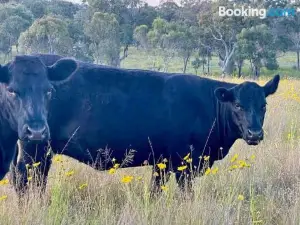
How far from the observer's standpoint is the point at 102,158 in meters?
5.97

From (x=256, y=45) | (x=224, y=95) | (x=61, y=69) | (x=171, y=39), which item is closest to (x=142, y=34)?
(x=171, y=39)

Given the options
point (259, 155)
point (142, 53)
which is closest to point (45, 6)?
point (142, 53)

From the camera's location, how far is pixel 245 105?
615 centimetres

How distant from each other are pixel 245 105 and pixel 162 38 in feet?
129

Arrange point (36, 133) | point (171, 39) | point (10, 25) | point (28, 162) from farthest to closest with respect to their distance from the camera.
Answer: point (171, 39) → point (10, 25) → point (28, 162) → point (36, 133)

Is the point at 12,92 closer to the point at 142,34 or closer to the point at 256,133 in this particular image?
the point at 256,133

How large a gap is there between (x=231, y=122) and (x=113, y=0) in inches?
1926

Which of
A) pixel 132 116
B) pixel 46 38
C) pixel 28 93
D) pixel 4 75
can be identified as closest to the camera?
pixel 28 93

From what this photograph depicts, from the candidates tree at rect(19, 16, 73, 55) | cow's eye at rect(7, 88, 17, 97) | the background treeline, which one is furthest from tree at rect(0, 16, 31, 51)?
cow's eye at rect(7, 88, 17, 97)

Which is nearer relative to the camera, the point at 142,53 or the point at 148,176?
the point at 148,176

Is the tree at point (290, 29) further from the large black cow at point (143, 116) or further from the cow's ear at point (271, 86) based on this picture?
the large black cow at point (143, 116)

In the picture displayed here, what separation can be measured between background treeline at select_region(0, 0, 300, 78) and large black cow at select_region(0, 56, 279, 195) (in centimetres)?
3285

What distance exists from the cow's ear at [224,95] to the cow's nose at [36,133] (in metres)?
2.77

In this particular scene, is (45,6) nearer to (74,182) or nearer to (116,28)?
(116,28)
